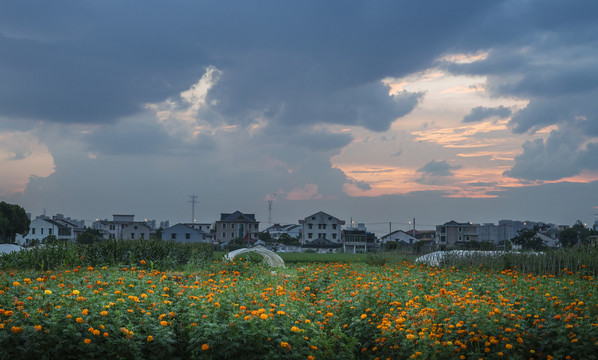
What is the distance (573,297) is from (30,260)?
46.3ft

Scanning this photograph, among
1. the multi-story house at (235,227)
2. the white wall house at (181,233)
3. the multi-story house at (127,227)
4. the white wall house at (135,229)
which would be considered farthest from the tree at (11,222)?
the multi-story house at (235,227)

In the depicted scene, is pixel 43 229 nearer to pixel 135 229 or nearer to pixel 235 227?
pixel 135 229

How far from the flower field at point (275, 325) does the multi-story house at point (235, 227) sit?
73.6 m

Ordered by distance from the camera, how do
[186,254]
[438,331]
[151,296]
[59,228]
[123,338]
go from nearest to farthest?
[123,338] < [438,331] < [151,296] < [186,254] < [59,228]

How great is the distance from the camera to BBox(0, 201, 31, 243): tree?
62.5 metres

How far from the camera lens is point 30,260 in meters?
15.2

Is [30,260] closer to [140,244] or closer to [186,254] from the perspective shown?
[140,244]

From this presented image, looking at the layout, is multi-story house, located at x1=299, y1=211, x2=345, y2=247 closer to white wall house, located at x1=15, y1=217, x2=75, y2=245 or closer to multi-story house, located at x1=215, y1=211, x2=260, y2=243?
multi-story house, located at x1=215, y1=211, x2=260, y2=243

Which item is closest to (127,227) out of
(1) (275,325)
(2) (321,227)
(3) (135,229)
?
(3) (135,229)

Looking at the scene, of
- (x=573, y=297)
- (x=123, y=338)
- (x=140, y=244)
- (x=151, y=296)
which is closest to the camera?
(x=123, y=338)

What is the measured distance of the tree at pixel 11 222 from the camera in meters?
62.5

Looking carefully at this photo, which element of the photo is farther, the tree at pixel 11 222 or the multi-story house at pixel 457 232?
the multi-story house at pixel 457 232

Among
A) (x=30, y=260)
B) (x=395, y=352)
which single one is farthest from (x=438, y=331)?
(x=30, y=260)

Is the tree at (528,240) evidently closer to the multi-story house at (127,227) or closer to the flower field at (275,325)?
the multi-story house at (127,227)
